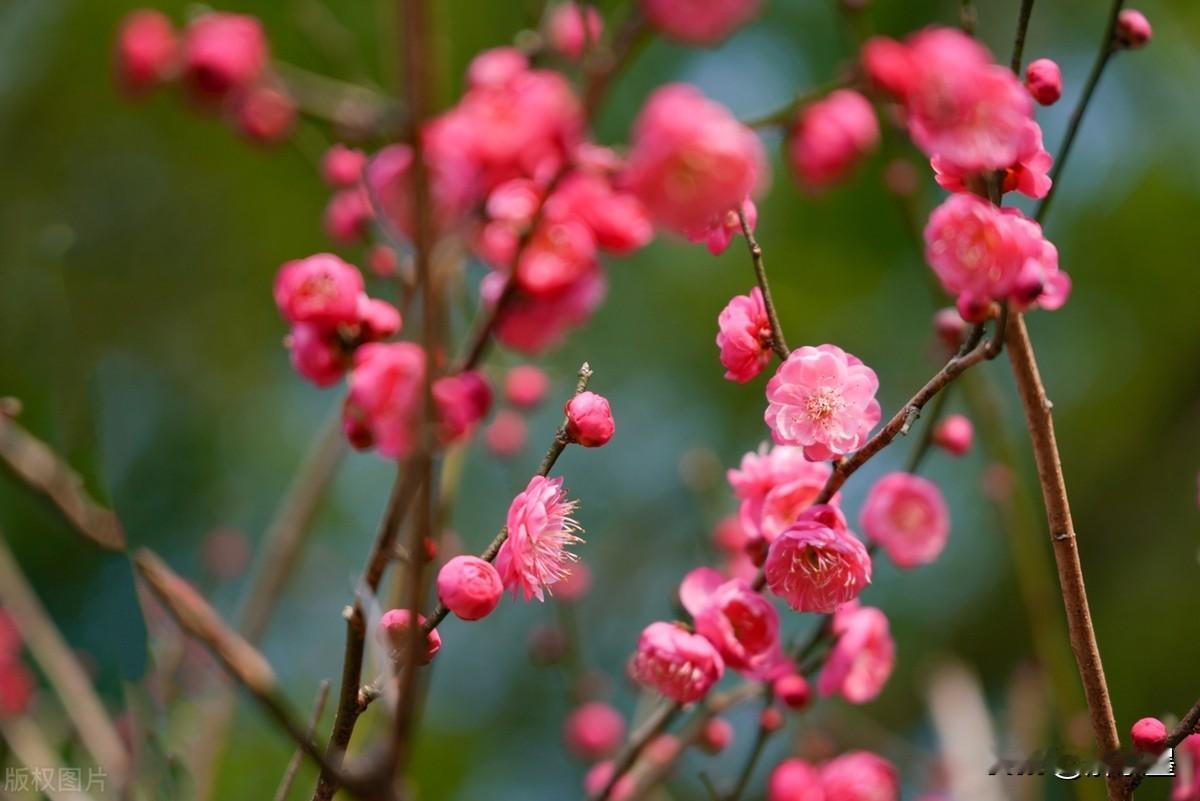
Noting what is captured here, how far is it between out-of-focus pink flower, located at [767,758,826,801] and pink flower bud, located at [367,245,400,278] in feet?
2.45

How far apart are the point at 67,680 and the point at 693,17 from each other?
73cm

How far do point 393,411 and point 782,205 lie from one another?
9.81ft

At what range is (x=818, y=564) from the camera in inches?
28.3

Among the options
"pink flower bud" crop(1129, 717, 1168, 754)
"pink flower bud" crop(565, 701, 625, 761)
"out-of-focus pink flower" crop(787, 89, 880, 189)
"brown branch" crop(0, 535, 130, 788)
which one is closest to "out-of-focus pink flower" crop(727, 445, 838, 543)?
"pink flower bud" crop(1129, 717, 1168, 754)

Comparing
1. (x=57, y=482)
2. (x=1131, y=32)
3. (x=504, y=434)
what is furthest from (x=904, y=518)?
(x=504, y=434)

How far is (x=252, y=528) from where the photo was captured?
10.2ft

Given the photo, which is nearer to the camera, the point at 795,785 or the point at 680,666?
the point at 680,666

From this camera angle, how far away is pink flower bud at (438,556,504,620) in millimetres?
676

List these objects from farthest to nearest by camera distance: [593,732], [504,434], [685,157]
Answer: [504,434] < [593,732] < [685,157]

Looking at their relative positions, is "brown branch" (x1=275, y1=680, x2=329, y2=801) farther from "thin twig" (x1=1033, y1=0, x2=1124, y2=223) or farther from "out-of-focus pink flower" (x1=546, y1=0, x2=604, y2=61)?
"out-of-focus pink flower" (x1=546, y1=0, x2=604, y2=61)

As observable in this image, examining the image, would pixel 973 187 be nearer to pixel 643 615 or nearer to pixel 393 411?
pixel 393 411

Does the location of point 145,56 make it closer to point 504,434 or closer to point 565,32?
point 565,32

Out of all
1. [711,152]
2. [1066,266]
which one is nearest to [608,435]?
[711,152]

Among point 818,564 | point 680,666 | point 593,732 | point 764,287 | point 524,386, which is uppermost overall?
point 764,287
